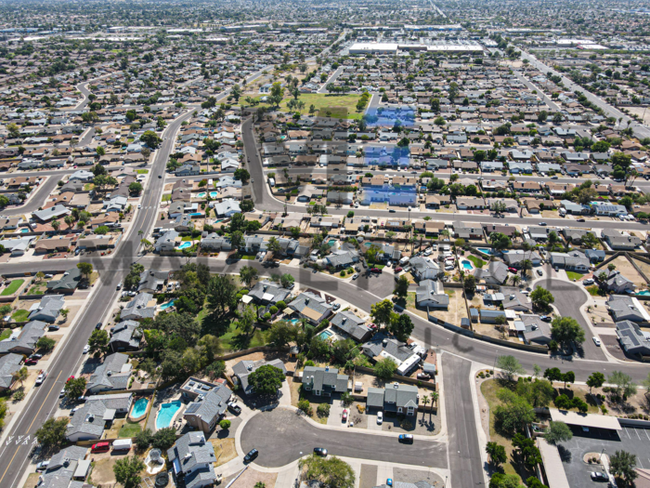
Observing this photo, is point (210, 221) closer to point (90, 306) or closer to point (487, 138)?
point (90, 306)

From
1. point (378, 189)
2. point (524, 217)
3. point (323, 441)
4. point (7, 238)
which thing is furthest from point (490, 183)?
point (7, 238)

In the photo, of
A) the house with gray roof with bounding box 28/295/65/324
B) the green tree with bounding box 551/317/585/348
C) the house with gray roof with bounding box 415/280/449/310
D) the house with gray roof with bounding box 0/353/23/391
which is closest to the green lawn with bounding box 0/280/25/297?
the house with gray roof with bounding box 28/295/65/324

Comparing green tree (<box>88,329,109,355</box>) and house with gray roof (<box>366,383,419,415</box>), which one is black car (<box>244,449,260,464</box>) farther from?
green tree (<box>88,329,109,355</box>)

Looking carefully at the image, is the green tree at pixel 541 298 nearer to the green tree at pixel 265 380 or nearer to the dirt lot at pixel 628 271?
the dirt lot at pixel 628 271

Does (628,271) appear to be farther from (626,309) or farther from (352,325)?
(352,325)

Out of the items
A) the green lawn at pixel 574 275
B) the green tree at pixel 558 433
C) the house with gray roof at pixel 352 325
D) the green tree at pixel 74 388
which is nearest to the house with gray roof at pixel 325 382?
the house with gray roof at pixel 352 325

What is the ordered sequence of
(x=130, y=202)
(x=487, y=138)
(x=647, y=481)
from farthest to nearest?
(x=487, y=138) → (x=130, y=202) → (x=647, y=481)
